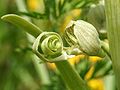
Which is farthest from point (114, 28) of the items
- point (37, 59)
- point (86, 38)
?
point (37, 59)

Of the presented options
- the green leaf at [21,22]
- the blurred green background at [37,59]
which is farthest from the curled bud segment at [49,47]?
the blurred green background at [37,59]

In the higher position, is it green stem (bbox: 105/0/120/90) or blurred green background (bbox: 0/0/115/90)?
green stem (bbox: 105/0/120/90)

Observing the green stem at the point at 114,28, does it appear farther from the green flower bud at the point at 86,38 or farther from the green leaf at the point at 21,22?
the green leaf at the point at 21,22

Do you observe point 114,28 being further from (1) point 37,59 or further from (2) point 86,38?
(1) point 37,59

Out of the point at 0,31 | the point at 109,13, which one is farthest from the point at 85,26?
the point at 0,31

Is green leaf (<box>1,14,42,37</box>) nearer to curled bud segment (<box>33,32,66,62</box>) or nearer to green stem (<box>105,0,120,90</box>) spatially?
curled bud segment (<box>33,32,66,62</box>)

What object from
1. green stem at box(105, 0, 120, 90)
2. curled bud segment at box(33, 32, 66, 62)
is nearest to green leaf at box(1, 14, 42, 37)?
curled bud segment at box(33, 32, 66, 62)

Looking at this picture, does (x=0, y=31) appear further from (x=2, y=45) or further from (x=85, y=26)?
(x=85, y=26)
